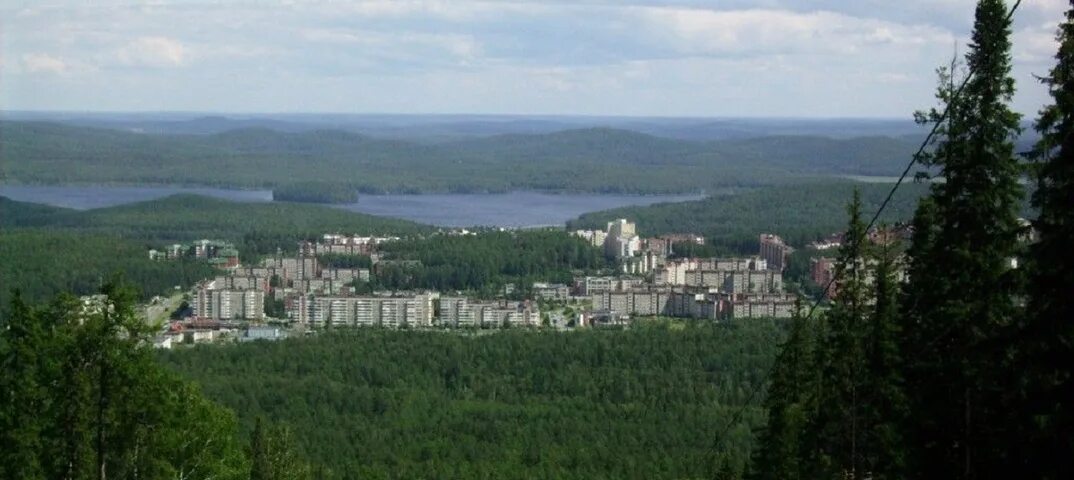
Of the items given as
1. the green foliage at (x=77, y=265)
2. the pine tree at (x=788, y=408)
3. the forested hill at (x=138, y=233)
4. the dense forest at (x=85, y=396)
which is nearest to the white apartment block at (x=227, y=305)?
the green foliage at (x=77, y=265)

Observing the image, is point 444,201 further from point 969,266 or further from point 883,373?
point 969,266

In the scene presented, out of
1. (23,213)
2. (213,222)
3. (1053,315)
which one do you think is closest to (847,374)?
(1053,315)

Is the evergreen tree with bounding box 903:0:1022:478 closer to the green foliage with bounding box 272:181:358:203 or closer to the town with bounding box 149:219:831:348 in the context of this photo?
the town with bounding box 149:219:831:348

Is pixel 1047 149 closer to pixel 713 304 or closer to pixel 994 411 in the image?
pixel 994 411

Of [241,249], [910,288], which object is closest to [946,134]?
[910,288]

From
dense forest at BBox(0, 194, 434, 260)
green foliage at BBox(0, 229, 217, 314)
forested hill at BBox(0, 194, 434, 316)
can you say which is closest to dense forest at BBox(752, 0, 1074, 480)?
forested hill at BBox(0, 194, 434, 316)

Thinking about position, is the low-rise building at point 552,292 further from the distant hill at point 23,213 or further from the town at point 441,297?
the distant hill at point 23,213
